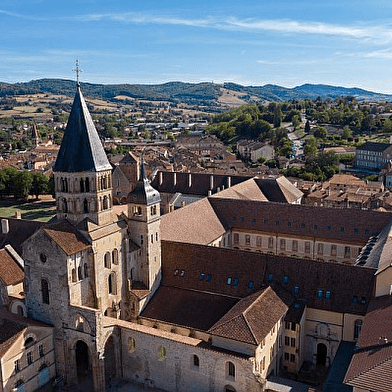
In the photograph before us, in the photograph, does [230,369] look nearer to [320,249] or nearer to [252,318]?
[252,318]

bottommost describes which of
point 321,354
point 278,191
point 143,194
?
point 321,354

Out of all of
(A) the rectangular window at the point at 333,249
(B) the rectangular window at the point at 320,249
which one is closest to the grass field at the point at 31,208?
(B) the rectangular window at the point at 320,249

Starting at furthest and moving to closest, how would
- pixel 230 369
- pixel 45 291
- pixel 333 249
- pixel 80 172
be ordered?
pixel 333 249 → pixel 45 291 → pixel 80 172 → pixel 230 369

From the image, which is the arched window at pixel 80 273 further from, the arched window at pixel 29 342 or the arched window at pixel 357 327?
the arched window at pixel 357 327

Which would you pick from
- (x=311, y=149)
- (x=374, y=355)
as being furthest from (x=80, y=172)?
(x=311, y=149)

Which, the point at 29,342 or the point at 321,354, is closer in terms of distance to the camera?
the point at 29,342

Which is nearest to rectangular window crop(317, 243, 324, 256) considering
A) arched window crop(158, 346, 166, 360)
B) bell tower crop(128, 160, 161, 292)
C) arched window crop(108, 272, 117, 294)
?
bell tower crop(128, 160, 161, 292)

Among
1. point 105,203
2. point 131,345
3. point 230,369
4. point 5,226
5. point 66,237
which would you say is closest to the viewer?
point 230,369
